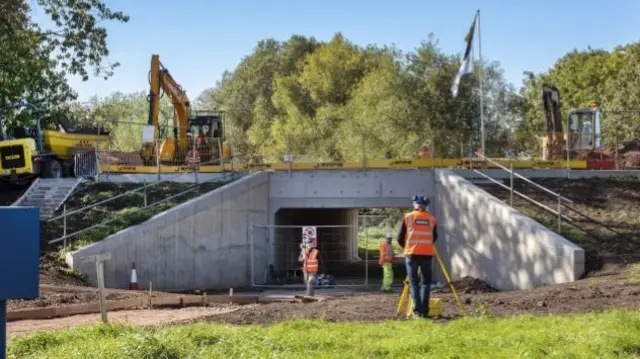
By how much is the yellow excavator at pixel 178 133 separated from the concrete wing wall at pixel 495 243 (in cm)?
931

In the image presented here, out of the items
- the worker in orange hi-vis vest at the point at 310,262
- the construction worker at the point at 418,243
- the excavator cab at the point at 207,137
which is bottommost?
the worker in orange hi-vis vest at the point at 310,262

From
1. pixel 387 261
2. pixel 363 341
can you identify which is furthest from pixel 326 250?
pixel 363 341

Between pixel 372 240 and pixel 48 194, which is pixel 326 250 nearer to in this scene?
pixel 48 194

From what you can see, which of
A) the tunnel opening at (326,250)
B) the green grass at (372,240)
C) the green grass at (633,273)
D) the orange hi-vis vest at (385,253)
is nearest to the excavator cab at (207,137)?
the tunnel opening at (326,250)

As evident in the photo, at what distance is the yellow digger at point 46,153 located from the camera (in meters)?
27.7

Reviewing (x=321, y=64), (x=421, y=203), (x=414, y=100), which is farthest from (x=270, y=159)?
(x=421, y=203)

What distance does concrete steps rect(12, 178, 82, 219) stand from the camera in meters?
25.6

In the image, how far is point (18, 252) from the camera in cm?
566

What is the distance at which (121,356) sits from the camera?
7098 millimetres

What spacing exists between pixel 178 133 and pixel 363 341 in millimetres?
25474

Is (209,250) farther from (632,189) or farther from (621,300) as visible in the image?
(621,300)

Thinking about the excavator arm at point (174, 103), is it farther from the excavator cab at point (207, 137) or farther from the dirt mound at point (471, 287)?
the dirt mound at point (471, 287)

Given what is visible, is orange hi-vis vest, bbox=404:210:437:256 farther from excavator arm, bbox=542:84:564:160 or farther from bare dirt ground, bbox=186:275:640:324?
excavator arm, bbox=542:84:564:160

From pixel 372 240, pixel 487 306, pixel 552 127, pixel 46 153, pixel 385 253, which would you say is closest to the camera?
pixel 487 306
